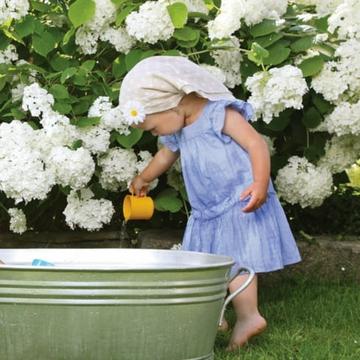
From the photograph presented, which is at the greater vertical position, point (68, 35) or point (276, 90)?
point (68, 35)

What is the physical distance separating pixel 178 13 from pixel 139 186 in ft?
2.05

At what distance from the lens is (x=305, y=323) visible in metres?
3.57

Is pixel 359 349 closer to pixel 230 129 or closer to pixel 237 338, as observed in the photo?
pixel 237 338

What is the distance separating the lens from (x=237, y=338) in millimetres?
3260

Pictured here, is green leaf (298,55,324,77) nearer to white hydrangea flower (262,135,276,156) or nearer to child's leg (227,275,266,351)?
white hydrangea flower (262,135,276,156)

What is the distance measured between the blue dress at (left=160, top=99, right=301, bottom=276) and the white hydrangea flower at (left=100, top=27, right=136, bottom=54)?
A: 0.50 meters

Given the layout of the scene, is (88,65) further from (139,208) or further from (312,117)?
(312,117)

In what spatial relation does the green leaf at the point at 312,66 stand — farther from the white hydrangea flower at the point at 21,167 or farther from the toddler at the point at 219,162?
the white hydrangea flower at the point at 21,167

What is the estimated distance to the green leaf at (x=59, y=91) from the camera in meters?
3.67

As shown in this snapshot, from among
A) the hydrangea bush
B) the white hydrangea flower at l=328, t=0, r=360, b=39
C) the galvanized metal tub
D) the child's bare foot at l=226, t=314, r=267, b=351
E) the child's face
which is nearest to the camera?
the galvanized metal tub

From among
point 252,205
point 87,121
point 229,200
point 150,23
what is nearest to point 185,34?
point 150,23

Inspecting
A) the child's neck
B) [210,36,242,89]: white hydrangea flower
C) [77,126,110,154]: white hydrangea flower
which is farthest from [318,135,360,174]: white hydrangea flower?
[77,126,110,154]: white hydrangea flower

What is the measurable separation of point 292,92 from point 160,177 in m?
0.73

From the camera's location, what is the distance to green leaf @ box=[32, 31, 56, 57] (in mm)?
3816
